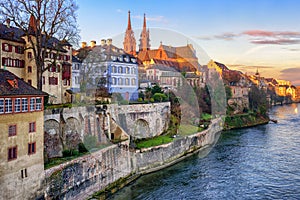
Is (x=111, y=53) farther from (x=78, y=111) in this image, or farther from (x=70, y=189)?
(x=70, y=189)

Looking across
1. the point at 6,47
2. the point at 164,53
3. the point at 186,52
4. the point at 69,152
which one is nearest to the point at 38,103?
the point at 69,152

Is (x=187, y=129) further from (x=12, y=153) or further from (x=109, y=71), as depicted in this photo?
(x=12, y=153)

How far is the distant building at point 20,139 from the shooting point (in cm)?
1580

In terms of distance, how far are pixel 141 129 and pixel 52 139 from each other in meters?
12.8

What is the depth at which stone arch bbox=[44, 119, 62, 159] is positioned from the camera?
71.0 ft

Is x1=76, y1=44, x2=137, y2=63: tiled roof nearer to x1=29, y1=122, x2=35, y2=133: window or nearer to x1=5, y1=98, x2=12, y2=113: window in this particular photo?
x1=29, y1=122, x2=35, y2=133: window

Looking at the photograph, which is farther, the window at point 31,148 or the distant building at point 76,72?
the distant building at point 76,72

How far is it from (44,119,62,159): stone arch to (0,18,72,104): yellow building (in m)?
5.63

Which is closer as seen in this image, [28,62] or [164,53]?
[28,62]

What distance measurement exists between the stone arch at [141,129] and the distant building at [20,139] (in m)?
15.0

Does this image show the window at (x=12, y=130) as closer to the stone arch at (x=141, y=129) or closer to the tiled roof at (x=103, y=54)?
the stone arch at (x=141, y=129)

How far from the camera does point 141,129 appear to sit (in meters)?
33.6

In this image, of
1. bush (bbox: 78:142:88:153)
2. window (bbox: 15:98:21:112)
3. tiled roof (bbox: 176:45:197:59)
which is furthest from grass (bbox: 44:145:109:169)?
tiled roof (bbox: 176:45:197:59)

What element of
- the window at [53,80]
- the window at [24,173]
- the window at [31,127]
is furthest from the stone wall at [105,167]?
the window at [53,80]
